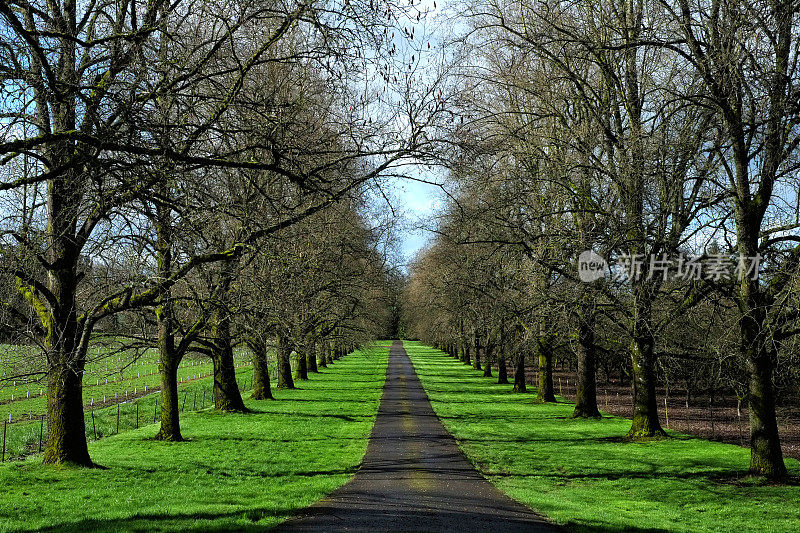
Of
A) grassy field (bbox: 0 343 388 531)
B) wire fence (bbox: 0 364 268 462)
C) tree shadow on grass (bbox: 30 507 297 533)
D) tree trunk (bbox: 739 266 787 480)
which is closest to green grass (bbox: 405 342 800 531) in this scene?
tree trunk (bbox: 739 266 787 480)

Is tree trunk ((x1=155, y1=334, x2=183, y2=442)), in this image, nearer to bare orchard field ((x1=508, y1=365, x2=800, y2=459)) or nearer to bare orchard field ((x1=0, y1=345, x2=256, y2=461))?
bare orchard field ((x1=0, y1=345, x2=256, y2=461))

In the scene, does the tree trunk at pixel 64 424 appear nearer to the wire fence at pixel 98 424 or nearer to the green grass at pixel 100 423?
the wire fence at pixel 98 424

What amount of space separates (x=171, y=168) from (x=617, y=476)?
1106 centimetres

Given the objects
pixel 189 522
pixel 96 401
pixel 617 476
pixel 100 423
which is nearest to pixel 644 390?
pixel 617 476

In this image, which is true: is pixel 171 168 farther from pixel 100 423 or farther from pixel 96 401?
pixel 96 401

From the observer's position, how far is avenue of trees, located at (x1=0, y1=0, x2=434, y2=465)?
6.55 metres

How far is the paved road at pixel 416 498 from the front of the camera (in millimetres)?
8523

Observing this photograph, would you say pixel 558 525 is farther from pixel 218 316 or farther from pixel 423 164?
pixel 218 316

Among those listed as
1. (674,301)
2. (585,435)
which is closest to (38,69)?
(674,301)

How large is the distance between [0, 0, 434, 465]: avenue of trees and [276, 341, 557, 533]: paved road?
3855 millimetres

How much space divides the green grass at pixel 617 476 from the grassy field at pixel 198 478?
11.3ft

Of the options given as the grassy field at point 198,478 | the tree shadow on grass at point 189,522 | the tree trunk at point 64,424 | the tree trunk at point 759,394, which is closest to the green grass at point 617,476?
the tree trunk at point 759,394

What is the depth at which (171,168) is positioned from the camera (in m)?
6.72

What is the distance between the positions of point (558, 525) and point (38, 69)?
26.9 ft
